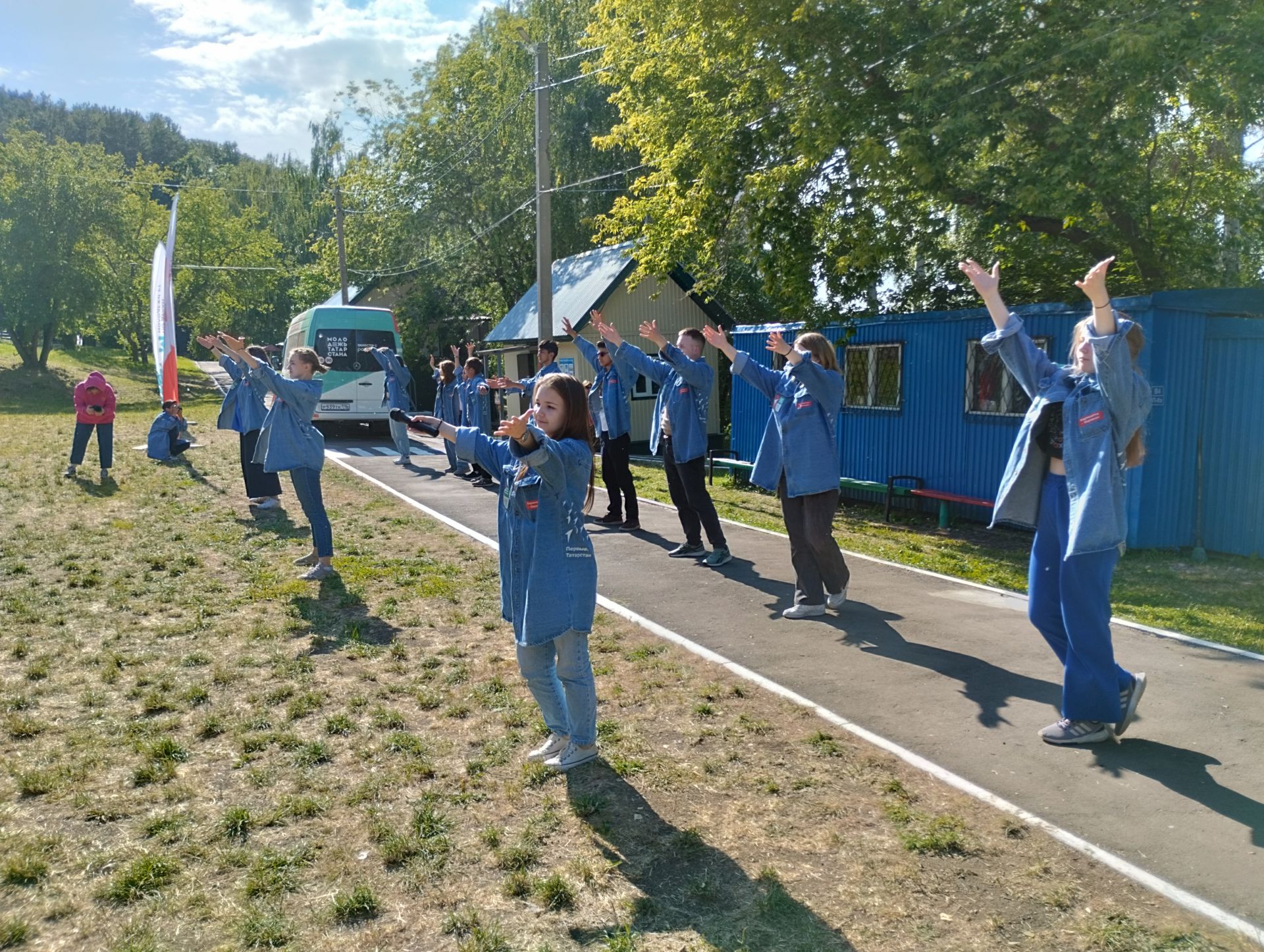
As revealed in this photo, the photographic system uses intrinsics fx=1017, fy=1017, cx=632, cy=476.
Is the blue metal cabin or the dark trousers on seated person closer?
the dark trousers on seated person

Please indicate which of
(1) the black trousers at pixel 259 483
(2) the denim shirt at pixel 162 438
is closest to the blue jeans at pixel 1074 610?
(1) the black trousers at pixel 259 483

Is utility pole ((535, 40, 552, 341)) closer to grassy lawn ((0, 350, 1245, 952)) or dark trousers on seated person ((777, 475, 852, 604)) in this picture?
dark trousers on seated person ((777, 475, 852, 604))

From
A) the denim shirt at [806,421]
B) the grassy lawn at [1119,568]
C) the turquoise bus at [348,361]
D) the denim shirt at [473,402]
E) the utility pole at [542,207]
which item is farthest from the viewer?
the turquoise bus at [348,361]

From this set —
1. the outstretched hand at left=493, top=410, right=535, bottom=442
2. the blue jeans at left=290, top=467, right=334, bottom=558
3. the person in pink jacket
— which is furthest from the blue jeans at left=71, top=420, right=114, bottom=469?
the outstretched hand at left=493, top=410, right=535, bottom=442

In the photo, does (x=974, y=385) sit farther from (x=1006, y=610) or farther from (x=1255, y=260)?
(x=1255, y=260)

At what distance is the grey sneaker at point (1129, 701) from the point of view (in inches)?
180

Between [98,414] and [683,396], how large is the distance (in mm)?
9406

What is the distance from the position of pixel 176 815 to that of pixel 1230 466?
31.2 feet

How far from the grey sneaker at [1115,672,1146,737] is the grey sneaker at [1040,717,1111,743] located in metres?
0.07

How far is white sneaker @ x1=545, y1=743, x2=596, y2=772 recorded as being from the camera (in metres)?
4.41

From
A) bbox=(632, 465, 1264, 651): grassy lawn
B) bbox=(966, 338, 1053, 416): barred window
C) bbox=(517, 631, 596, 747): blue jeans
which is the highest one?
bbox=(966, 338, 1053, 416): barred window

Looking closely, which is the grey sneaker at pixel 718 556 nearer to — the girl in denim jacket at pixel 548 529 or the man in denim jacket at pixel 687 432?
the man in denim jacket at pixel 687 432

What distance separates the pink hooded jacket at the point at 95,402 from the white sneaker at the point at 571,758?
1197 cm

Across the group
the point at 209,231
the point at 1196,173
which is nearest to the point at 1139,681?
the point at 1196,173
